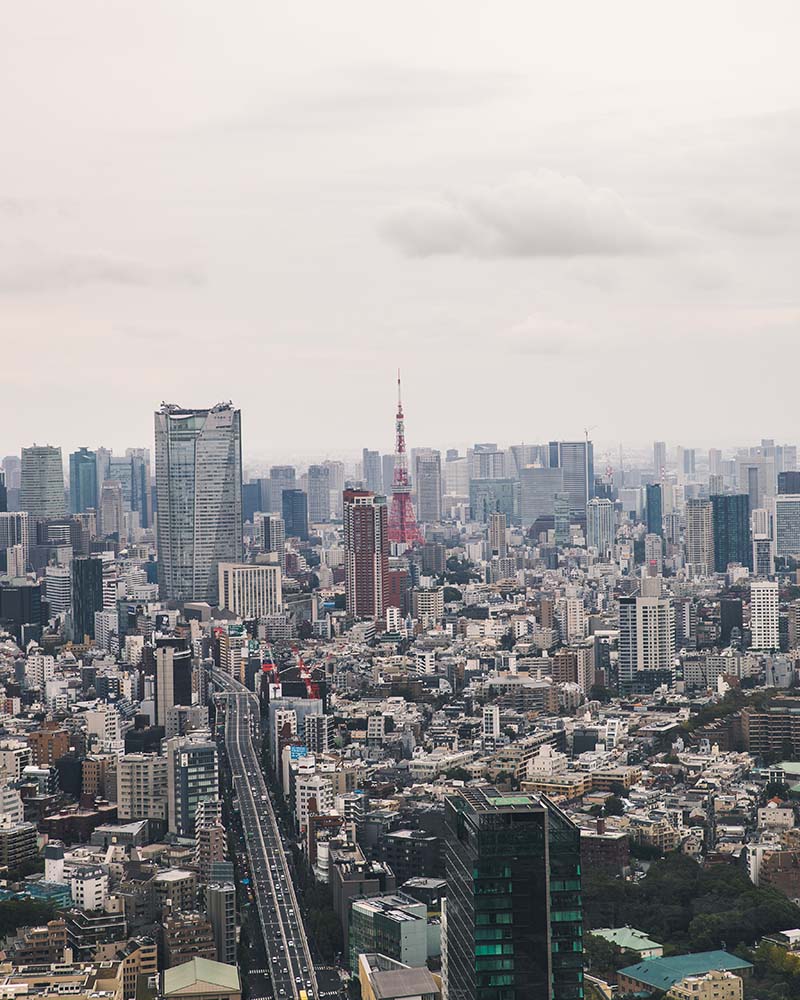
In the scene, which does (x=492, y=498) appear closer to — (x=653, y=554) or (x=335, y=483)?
(x=335, y=483)

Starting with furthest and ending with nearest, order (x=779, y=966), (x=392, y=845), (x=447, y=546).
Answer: (x=447, y=546), (x=392, y=845), (x=779, y=966)

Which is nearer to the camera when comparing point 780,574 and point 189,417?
point 780,574

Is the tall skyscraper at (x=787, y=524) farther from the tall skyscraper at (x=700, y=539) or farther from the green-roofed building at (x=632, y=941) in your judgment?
the green-roofed building at (x=632, y=941)

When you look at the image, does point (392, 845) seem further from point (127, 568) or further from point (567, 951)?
point (127, 568)

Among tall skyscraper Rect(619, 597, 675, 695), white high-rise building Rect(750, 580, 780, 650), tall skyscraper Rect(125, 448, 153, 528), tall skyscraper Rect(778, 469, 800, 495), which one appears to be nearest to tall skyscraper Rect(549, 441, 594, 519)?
tall skyscraper Rect(778, 469, 800, 495)

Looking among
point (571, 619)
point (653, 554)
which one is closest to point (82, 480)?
point (653, 554)

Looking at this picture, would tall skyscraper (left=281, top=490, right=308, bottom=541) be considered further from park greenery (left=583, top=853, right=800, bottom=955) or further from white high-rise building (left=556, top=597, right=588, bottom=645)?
park greenery (left=583, top=853, right=800, bottom=955)

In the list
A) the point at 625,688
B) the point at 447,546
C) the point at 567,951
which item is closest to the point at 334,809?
the point at 567,951
